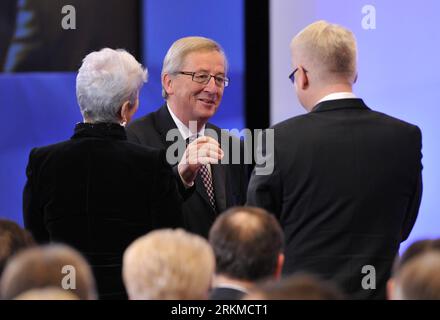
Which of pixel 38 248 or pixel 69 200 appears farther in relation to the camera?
pixel 69 200

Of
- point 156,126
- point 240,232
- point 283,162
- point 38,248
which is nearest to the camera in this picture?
point 38,248

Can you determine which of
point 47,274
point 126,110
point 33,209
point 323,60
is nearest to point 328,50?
point 323,60

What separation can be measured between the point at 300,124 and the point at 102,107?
0.65m

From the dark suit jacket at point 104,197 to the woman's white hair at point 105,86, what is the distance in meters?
0.07

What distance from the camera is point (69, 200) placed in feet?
9.91

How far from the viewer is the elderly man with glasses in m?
3.61

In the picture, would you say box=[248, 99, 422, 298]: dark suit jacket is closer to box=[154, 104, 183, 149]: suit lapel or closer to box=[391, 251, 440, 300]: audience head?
box=[154, 104, 183, 149]: suit lapel

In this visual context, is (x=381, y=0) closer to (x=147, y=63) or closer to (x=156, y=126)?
(x=147, y=63)

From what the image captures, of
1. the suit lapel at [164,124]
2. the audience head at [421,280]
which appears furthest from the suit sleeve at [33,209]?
the audience head at [421,280]

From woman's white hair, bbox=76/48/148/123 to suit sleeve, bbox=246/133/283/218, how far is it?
0.49 metres

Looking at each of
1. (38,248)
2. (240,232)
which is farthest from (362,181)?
(38,248)

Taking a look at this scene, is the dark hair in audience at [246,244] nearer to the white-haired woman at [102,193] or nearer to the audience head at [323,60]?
the white-haired woman at [102,193]

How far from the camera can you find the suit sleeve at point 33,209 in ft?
10.1

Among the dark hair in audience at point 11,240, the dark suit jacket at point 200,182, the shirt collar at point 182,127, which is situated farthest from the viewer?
the shirt collar at point 182,127
